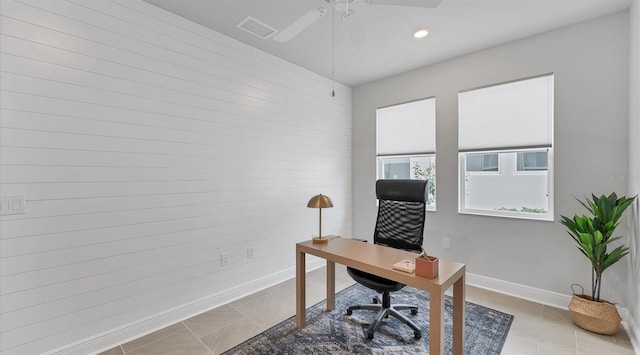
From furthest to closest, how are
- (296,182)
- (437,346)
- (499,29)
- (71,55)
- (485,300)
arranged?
(296,182)
(485,300)
(499,29)
(71,55)
(437,346)

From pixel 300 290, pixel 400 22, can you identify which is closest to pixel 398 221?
pixel 300 290

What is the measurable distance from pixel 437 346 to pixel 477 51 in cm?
313

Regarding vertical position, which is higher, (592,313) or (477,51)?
(477,51)

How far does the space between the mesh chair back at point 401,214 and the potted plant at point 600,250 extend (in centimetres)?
126

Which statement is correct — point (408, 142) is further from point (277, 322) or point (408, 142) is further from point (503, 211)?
point (277, 322)

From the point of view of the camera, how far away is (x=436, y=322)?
5.10 ft

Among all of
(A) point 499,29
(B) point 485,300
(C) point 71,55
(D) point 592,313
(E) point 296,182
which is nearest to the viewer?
(C) point 71,55

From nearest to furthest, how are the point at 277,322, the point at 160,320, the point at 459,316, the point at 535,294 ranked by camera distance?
the point at 459,316, the point at 160,320, the point at 277,322, the point at 535,294

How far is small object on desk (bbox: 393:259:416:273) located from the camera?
1.68m

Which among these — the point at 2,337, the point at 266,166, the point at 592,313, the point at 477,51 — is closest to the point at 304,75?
the point at 266,166

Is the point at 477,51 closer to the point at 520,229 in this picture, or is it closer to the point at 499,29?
the point at 499,29

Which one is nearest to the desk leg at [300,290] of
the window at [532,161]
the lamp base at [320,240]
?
the lamp base at [320,240]

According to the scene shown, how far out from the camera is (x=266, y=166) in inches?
125

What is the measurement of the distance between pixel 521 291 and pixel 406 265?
2060 mm
